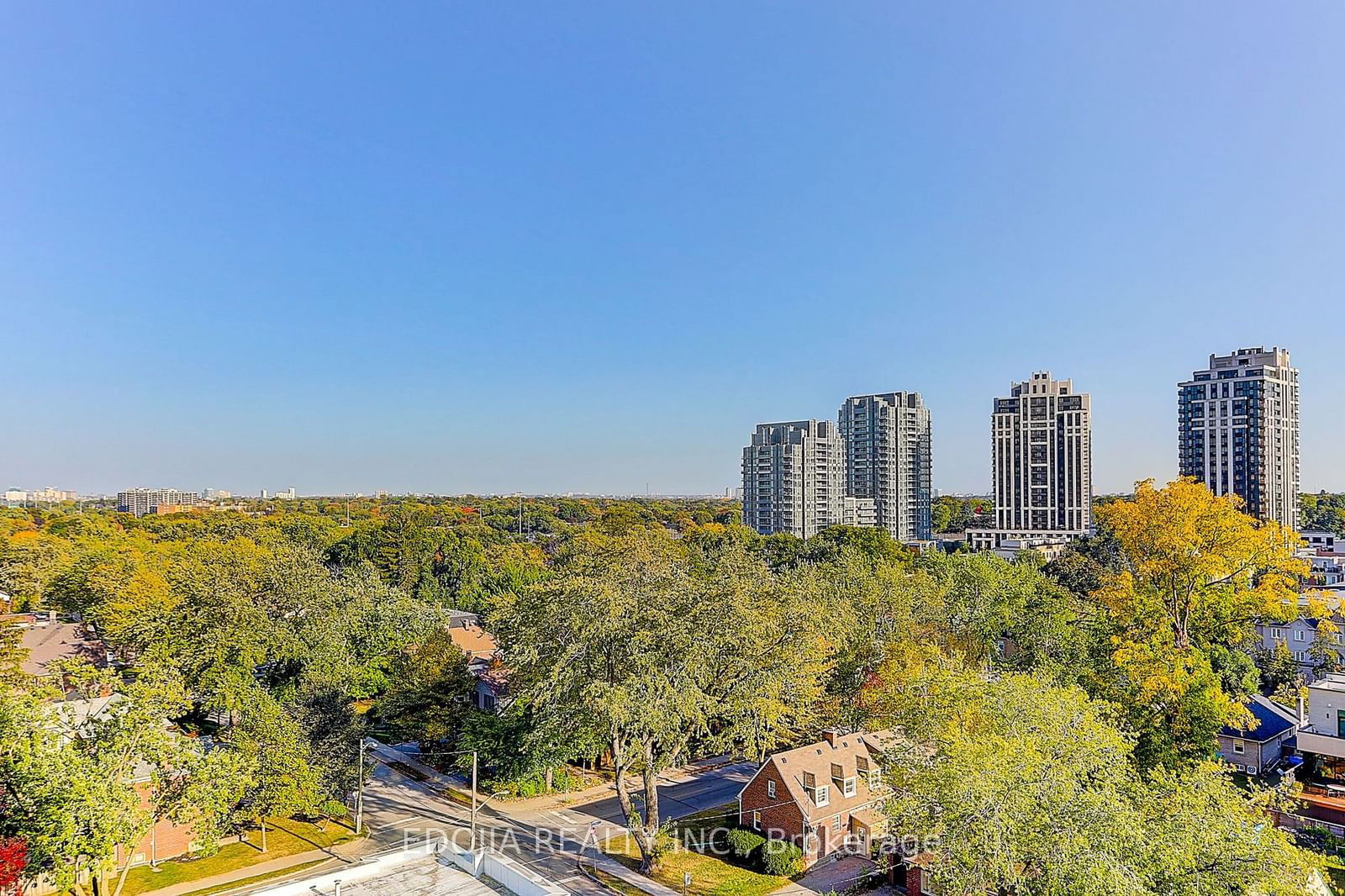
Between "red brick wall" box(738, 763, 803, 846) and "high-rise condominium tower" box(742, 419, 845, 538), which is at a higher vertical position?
"high-rise condominium tower" box(742, 419, 845, 538)

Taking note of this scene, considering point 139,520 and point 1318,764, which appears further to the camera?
point 139,520

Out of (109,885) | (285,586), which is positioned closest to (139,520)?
(285,586)

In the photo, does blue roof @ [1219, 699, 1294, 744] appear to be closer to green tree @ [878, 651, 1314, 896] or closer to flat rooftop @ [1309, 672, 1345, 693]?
flat rooftop @ [1309, 672, 1345, 693]

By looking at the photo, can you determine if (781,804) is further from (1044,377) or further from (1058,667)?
(1044,377)

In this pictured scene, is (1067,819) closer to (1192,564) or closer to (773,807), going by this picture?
(773,807)

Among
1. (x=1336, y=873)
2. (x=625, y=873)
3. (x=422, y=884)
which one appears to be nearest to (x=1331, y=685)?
(x=1336, y=873)

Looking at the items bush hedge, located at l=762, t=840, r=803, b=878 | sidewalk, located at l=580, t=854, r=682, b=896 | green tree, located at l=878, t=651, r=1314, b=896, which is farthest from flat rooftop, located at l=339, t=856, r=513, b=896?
bush hedge, located at l=762, t=840, r=803, b=878
